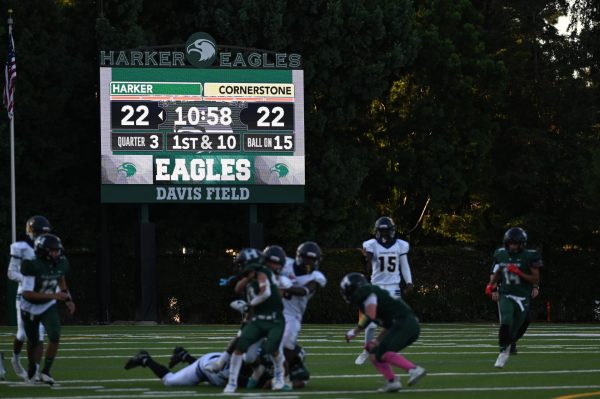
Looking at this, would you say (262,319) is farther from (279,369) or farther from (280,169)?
(280,169)

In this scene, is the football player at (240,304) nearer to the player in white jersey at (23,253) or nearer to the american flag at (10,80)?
the player in white jersey at (23,253)

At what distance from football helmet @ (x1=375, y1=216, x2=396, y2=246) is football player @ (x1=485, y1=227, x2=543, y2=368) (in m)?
1.70

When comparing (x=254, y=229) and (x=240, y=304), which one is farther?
(x=254, y=229)

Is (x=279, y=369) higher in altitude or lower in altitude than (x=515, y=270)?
lower

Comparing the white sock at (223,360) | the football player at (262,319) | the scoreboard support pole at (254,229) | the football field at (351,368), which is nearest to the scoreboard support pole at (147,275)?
the scoreboard support pole at (254,229)

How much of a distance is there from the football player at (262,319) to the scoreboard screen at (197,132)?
18.5 metres

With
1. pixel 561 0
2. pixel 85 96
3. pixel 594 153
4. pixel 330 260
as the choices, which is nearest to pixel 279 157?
pixel 330 260

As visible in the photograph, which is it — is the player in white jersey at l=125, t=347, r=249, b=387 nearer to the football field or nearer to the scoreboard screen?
the football field

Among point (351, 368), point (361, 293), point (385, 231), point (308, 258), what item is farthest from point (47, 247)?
point (385, 231)

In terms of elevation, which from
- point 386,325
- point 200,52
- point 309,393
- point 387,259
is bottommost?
point 309,393

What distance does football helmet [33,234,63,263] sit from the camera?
50.7ft

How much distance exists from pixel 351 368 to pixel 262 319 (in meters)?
3.68

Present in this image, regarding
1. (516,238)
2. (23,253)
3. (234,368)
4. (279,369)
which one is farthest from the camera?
(516,238)

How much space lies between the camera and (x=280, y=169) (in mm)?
34000
